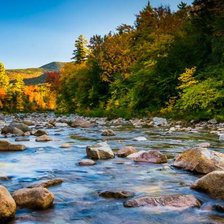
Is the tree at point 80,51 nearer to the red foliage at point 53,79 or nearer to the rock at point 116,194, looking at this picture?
the red foliage at point 53,79

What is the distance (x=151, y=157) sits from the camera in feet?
25.4

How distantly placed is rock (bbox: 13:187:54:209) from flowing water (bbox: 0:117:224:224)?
104mm

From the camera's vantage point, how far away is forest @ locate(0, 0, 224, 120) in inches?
778

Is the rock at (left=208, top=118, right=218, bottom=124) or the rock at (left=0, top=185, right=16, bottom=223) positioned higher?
the rock at (left=0, top=185, right=16, bottom=223)

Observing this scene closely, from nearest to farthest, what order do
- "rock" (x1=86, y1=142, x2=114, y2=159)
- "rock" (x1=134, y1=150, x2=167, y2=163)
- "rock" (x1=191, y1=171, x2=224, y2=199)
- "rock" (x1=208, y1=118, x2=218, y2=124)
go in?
"rock" (x1=191, y1=171, x2=224, y2=199), "rock" (x1=134, y1=150, x2=167, y2=163), "rock" (x1=86, y1=142, x2=114, y2=159), "rock" (x1=208, y1=118, x2=218, y2=124)

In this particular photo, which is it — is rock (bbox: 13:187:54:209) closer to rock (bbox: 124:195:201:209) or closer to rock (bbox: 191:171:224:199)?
rock (bbox: 124:195:201:209)

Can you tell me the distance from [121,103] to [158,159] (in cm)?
2226

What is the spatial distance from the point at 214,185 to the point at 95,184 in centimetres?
175

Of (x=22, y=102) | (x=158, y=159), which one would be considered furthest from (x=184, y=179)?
(x=22, y=102)

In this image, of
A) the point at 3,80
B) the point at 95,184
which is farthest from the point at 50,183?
the point at 3,80

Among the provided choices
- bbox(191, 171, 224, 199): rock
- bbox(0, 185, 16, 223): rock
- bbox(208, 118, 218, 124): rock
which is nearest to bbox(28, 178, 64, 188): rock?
bbox(0, 185, 16, 223): rock

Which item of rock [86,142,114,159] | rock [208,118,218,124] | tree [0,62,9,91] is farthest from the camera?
tree [0,62,9,91]

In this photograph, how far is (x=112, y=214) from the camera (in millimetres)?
4227

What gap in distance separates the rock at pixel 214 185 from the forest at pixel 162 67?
494 inches
